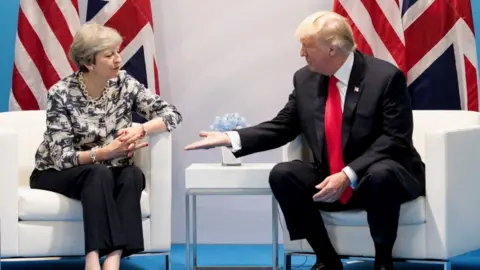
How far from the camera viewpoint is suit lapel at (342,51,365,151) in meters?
3.92

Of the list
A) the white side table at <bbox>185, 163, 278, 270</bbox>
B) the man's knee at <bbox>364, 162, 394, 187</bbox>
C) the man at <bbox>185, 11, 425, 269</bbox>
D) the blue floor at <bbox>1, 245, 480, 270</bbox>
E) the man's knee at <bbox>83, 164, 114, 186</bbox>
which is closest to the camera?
the man's knee at <bbox>364, 162, 394, 187</bbox>

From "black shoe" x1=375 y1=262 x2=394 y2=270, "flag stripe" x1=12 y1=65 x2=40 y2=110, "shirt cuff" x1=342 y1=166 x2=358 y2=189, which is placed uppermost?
"flag stripe" x1=12 y1=65 x2=40 y2=110

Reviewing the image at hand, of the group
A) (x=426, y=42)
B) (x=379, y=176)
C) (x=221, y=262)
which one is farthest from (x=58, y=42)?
(x=379, y=176)

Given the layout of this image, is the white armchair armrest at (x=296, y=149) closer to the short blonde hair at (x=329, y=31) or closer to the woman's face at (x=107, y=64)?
the short blonde hair at (x=329, y=31)

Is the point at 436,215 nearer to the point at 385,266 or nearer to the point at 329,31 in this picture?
the point at 385,266

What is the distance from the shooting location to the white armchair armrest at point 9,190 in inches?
155

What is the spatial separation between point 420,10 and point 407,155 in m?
1.30

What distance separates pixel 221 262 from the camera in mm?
4746

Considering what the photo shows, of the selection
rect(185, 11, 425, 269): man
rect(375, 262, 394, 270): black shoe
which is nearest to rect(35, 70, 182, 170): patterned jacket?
rect(185, 11, 425, 269): man

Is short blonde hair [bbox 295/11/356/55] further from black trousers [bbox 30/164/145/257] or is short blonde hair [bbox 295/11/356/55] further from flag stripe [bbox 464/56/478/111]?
flag stripe [bbox 464/56/478/111]

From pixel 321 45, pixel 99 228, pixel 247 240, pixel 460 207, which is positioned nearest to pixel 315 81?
pixel 321 45

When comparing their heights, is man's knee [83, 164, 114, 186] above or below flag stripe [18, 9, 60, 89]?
below

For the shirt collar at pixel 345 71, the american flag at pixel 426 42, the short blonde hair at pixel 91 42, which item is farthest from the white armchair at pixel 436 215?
the short blonde hair at pixel 91 42

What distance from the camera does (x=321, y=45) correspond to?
12.9ft
